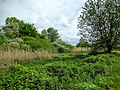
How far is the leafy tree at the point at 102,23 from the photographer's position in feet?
86.0

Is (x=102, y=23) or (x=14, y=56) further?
(x=102, y=23)

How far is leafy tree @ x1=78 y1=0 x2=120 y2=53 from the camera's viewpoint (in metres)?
26.2

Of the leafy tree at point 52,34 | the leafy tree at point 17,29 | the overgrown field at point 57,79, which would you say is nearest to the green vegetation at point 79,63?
the overgrown field at point 57,79

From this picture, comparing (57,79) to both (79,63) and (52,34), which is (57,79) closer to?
(79,63)

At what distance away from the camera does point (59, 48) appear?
38.9 meters

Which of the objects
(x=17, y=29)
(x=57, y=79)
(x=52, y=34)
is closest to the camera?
(x=57, y=79)

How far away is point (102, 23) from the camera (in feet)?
86.1

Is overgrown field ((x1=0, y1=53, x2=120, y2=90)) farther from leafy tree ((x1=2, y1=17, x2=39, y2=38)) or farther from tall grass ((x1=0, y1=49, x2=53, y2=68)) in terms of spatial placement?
leafy tree ((x1=2, y1=17, x2=39, y2=38))

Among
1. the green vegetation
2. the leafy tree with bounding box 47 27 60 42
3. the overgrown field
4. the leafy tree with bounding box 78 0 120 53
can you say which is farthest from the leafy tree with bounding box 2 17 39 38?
the overgrown field

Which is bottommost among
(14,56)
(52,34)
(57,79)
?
(57,79)

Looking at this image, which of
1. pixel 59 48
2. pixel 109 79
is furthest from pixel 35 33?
pixel 109 79

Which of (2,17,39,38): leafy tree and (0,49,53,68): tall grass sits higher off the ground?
(2,17,39,38): leafy tree

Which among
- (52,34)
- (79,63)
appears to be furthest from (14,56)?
(52,34)

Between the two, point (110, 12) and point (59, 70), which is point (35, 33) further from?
point (59, 70)
